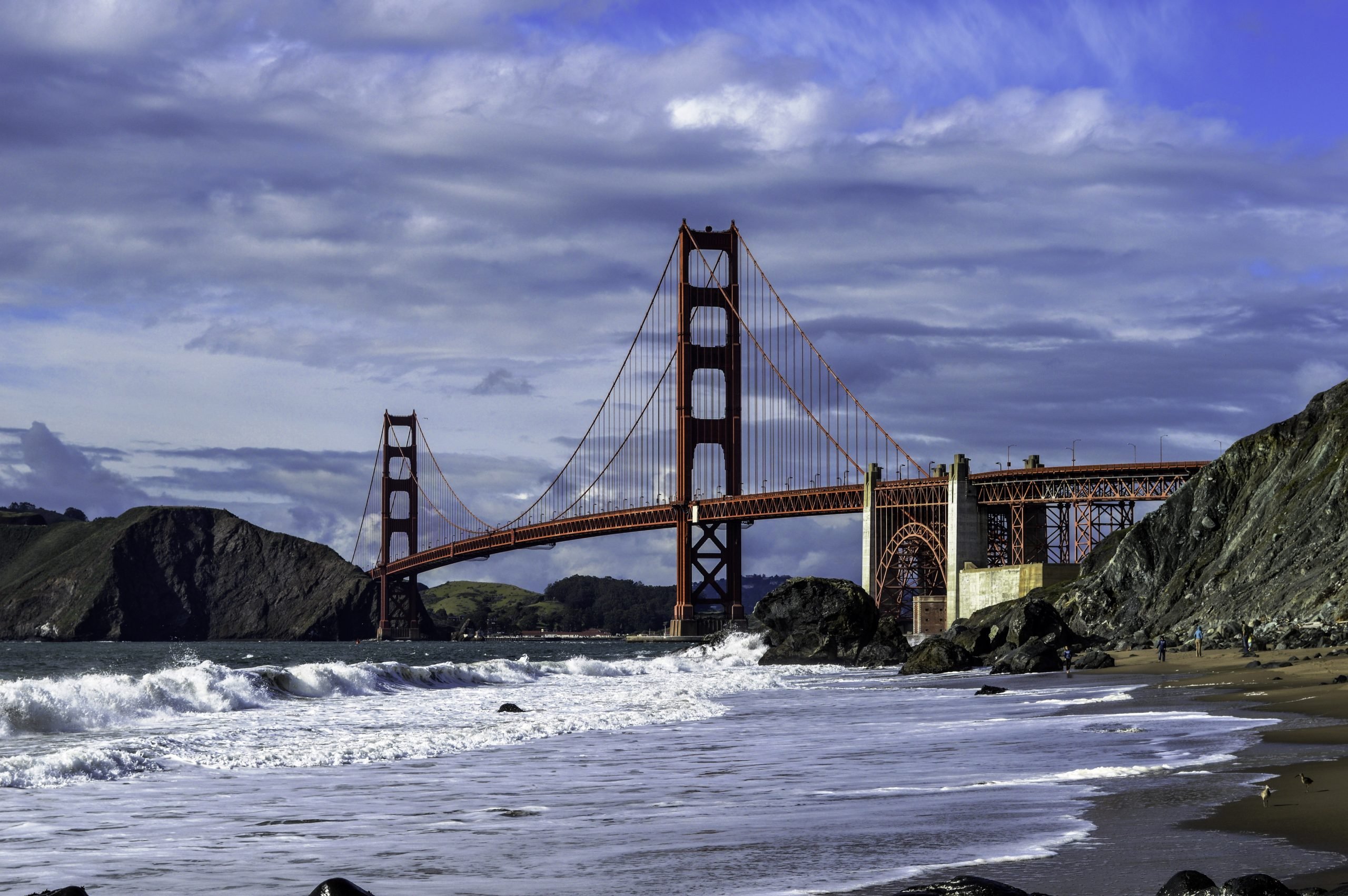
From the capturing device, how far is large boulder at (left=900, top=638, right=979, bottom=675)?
43812 millimetres

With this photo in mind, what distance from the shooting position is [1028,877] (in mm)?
8695

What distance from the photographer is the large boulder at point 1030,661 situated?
3897 centimetres

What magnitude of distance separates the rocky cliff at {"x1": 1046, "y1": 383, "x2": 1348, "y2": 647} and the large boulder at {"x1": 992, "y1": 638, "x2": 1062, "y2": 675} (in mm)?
4503

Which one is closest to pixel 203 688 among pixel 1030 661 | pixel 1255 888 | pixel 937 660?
pixel 1030 661

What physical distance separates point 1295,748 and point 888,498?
6901 centimetres

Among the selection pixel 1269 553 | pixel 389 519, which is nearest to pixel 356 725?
pixel 1269 553

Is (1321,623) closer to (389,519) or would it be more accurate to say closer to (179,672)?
(179,672)

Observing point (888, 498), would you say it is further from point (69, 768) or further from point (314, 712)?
point (69, 768)

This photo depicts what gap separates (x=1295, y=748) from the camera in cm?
1477

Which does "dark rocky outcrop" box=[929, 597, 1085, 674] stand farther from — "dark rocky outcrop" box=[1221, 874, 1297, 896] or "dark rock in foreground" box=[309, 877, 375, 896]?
"dark rock in foreground" box=[309, 877, 375, 896]

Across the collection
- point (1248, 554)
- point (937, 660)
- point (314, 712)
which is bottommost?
point (314, 712)

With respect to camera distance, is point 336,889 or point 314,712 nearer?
point 336,889

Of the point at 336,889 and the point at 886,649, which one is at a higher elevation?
the point at 336,889

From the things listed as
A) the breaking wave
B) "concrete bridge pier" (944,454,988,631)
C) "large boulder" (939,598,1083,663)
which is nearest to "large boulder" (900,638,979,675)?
"large boulder" (939,598,1083,663)
